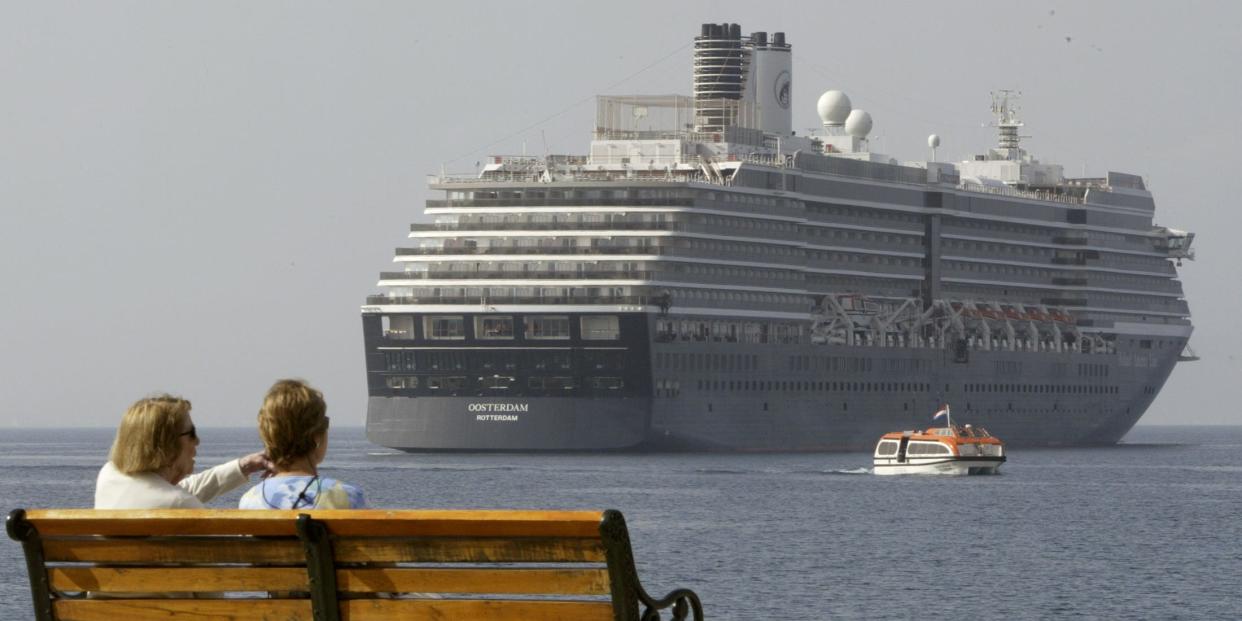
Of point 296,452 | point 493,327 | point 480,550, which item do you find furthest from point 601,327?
point 480,550

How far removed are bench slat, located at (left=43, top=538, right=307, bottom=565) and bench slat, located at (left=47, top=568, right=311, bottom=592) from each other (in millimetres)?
54

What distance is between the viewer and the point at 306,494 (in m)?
9.02

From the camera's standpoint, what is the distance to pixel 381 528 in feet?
27.9

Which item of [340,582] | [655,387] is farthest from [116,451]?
[655,387]

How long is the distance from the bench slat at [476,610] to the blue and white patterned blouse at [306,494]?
0.37 metres

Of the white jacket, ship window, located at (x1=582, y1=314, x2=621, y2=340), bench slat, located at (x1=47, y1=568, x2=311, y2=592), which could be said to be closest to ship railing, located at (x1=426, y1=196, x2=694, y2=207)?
ship window, located at (x1=582, y1=314, x2=621, y2=340)

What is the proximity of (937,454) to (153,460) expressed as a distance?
78250 mm

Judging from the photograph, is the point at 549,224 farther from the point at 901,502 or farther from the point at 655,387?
the point at 901,502

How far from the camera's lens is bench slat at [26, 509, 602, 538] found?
830 cm

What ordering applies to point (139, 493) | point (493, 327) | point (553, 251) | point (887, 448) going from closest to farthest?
point (139, 493) < point (887, 448) < point (493, 327) < point (553, 251)

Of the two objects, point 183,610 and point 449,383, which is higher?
point 183,610

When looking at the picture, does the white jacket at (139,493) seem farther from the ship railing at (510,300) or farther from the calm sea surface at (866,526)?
the ship railing at (510,300)

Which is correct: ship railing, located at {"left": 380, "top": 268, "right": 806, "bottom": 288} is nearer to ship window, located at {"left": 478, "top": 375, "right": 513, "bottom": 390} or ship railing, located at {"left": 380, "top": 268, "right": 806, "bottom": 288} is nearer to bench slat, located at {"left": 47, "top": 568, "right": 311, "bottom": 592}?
ship window, located at {"left": 478, "top": 375, "right": 513, "bottom": 390}

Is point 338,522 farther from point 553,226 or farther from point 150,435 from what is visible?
point 553,226
